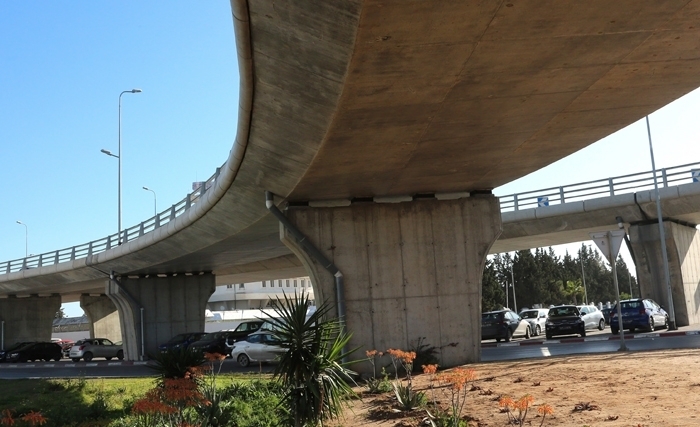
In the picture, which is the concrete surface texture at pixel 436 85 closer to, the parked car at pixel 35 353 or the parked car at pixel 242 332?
the parked car at pixel 242 332

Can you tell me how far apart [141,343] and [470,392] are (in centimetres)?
3200

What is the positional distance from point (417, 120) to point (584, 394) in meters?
5.15

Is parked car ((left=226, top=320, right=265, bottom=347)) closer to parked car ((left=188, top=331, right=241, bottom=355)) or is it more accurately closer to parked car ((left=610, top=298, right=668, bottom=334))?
parked car ((left=188, top=331, right=241, bottom=355))

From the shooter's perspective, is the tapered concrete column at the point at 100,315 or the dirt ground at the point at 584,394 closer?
the dirt ground at the point at 584,394

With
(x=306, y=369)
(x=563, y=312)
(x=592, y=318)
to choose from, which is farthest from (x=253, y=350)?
(x=592, y=318)

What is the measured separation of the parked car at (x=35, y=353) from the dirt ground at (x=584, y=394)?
127 feet

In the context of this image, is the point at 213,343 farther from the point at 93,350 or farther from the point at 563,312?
the point at 93,350

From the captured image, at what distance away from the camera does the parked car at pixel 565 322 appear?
31.5m

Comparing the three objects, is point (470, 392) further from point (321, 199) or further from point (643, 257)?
point (643, 257)

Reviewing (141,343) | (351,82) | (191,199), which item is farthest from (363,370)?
(141,343)

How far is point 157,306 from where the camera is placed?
42875 mm

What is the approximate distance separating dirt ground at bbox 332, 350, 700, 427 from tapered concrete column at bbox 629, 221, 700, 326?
19.8m

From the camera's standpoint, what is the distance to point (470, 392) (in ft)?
44.4

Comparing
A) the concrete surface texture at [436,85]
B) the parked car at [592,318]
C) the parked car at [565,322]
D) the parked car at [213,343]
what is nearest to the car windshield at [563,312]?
the parked car at [565,322]
